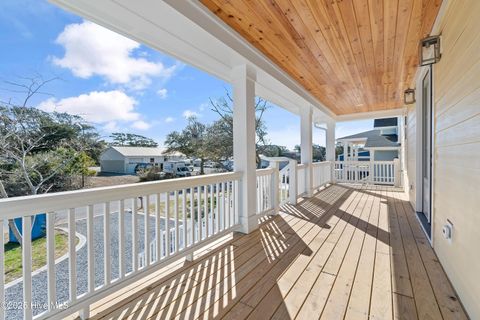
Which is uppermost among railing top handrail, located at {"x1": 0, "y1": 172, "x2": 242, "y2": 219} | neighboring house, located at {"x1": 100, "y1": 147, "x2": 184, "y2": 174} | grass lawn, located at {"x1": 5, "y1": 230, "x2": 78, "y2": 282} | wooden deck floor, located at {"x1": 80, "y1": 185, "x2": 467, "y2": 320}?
neighboring house, located at {"x1": 100, "y1": 147, "x2": 184, "y2": 174}

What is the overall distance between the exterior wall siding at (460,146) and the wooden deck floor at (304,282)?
0.24 m

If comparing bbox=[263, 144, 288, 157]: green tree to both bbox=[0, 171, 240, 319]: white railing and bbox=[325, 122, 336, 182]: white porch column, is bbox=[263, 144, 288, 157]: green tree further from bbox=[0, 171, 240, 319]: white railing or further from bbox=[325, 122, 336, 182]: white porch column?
bbox=[0, 171, 240, 319]: white railing

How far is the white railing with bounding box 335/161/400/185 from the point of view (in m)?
7.17

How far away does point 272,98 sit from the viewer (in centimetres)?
453

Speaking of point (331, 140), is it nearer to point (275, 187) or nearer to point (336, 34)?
point (275, 187)

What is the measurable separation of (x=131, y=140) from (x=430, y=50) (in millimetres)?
3959

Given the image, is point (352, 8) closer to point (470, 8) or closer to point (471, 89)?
point (470, 8)

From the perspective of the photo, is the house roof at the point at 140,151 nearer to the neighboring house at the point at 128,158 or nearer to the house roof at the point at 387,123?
the neighboring house at the point at 128,158

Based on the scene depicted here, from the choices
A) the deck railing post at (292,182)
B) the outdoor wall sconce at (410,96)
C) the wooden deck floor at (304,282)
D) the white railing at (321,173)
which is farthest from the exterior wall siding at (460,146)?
the white railing at (321,173)

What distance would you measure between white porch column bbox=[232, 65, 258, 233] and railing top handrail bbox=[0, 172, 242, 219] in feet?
3.17

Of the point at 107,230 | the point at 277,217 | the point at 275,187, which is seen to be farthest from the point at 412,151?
the point at 107,230

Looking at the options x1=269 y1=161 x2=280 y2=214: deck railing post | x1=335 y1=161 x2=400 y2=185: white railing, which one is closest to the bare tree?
x1=269 y1=161 x2=280 y2=214: deck railing post

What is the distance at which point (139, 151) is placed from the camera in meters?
3.33

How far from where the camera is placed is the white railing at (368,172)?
7.17m
